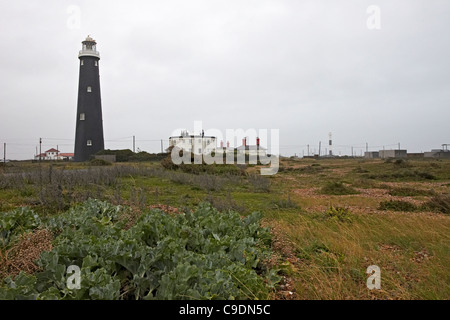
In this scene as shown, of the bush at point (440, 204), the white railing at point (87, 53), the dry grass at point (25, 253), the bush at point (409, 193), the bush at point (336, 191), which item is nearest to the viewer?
the dry grass at point (25, 253)

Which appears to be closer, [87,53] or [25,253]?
[25,253]

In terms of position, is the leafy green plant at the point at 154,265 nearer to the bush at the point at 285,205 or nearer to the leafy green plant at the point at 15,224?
the leafy green plant at the point at 15,224

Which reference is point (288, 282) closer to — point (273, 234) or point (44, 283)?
point (273, 234)

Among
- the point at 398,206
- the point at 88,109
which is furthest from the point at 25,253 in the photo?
the point at 88,109

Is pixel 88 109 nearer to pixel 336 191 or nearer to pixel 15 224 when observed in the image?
pixel 336 191

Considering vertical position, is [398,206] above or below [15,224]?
below

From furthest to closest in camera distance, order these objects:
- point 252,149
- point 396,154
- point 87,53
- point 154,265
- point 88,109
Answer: point 252,149, point 396,154, point 87,53, point 88,109, point 154,265

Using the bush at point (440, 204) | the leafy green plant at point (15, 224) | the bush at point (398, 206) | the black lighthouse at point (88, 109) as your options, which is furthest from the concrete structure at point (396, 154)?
the leafy green plant at point (15, 224)

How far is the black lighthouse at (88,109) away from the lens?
3784 cm

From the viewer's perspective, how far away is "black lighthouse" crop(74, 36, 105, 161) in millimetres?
37844

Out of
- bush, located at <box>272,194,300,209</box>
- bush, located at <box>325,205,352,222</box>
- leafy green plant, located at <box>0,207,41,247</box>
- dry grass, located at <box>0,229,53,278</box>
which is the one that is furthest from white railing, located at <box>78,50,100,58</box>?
dry grass, located at <box>0,229,53,278</box>

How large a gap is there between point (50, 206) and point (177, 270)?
561 cm

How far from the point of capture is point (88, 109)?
38.0m
